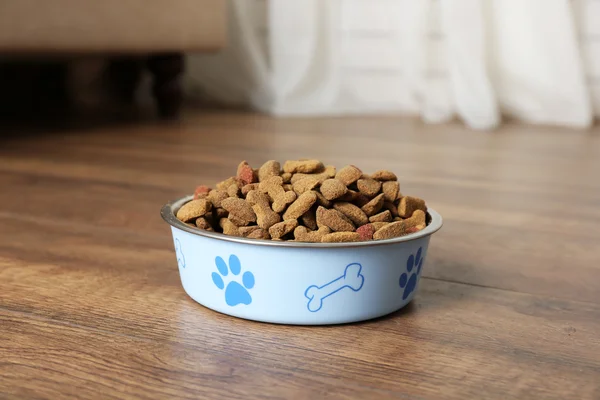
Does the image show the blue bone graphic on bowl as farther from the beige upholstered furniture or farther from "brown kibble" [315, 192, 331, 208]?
the beige upholstered furniture

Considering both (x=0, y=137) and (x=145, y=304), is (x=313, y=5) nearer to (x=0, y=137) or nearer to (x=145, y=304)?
(x=0, y=137)

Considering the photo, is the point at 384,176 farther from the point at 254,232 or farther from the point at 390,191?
the point at 254,232

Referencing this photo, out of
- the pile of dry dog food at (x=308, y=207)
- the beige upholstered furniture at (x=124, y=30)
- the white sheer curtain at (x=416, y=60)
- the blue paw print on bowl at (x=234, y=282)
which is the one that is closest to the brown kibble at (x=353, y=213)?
the pile of dry dog food at (x=308, y=207)

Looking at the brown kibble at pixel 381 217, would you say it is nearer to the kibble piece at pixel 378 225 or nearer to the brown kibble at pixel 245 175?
the kibble piece at pixel 378 225

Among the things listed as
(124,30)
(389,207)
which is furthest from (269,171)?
(124,30)

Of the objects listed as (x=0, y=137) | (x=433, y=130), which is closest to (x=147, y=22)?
(x=0, y=137)
